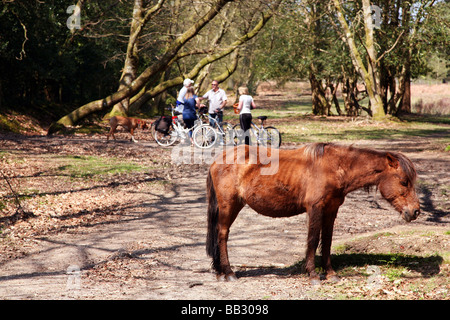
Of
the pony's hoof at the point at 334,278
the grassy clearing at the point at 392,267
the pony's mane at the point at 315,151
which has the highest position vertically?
the pony's mane at the point at 315,151

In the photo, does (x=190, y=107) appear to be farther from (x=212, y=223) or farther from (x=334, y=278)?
(x=334, y=278)

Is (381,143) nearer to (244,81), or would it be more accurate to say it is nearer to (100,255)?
(100,255)

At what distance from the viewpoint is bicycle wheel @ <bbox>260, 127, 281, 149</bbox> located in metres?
18.2

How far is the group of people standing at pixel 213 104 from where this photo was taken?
650 inches

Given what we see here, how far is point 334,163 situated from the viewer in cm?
584

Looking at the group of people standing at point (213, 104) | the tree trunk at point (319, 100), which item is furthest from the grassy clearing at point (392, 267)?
the tree trunk at point (319, 100)

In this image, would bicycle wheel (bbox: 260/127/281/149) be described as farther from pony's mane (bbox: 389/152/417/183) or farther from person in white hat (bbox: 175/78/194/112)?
pony's mane (bbox: 389/152/417/183)

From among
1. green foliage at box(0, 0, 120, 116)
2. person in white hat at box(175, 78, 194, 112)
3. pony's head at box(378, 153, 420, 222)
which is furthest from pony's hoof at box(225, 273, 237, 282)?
green foliage at box(0, 0, 120, 116)

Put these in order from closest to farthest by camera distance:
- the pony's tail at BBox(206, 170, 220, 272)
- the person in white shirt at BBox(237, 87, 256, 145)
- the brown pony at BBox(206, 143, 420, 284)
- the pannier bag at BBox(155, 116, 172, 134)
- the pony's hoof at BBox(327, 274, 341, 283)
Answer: the brown pony at BBox(206, 143, 420, 284) < the pony's hoof at BBox(327, 274, 341, 283) < the pony's tail at BBox(206, 170, 220, 272) < the person in white shirt at BBox(237, 87, 256, 145) < the pannier bag at BBox(155, 116, 172, 134)

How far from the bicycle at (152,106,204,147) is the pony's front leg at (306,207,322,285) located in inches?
→ 477

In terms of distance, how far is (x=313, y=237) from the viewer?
5852 mm

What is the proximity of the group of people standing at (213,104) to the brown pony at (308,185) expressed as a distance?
1025 centimetres

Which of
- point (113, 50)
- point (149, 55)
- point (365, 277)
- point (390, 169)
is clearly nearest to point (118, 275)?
point (365, 277)

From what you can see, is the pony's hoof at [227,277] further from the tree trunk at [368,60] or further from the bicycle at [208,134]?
the tree trunk at [368,60]
